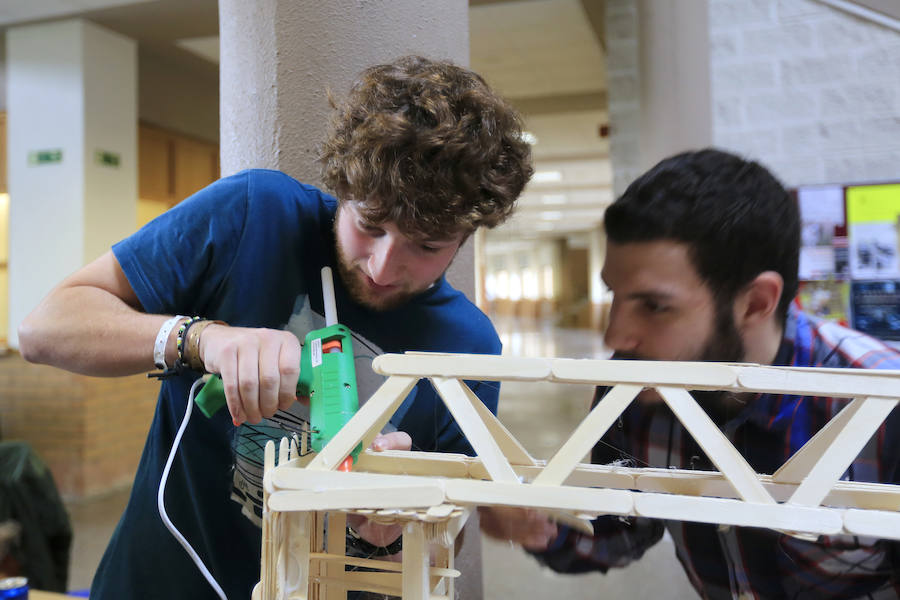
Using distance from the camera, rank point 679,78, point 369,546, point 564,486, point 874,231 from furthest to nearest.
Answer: point 874,231
point 679,78
point 369,546
point 564,486

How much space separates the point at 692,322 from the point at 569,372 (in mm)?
281

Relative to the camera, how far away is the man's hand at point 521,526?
64 cm

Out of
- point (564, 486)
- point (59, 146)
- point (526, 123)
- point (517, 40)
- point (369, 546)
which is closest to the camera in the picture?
point (564, 486)

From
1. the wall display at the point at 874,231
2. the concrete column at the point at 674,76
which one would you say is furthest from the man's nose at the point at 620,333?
the wall display at the point at 874,231

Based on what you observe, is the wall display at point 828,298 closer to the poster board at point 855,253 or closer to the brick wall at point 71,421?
the poster board at point 855,253

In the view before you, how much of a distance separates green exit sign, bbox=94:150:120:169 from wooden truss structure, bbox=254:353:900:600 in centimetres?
368

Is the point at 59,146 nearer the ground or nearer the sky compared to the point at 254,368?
nearer the sky

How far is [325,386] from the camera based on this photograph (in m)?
0.65

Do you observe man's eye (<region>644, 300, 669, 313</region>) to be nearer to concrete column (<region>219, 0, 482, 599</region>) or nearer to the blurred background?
the blurred background

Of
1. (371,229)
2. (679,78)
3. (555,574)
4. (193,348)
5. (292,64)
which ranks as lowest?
(555,574)

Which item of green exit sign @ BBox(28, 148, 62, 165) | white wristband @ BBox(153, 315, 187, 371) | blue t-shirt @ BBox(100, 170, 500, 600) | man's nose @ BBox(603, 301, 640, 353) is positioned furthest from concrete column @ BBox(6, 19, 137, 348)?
man's nose @ BBox(603, 301, 640, 353)

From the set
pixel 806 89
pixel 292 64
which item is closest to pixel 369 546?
pixel 292 64

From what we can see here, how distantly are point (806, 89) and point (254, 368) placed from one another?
1.59 meters

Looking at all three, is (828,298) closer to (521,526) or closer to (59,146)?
(521,526)
